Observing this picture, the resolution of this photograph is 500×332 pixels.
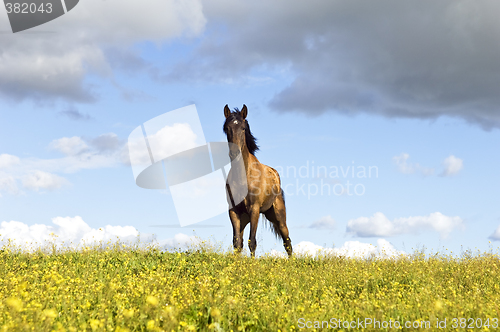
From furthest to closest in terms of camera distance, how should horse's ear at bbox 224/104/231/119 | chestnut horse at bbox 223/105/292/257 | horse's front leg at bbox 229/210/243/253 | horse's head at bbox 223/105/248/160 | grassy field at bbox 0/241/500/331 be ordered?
horse's ear at bbox 224/104/231/119 < horse's front leg at bbox 229/210/243/253 < chestnut horse at bbox 223/105/292/257 < horse's head at bbox 223/105/248/160 < grassy field at bbox 0/241/500/331

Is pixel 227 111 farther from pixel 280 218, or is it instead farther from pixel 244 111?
pixel 280 218

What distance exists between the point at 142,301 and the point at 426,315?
12.5 ft

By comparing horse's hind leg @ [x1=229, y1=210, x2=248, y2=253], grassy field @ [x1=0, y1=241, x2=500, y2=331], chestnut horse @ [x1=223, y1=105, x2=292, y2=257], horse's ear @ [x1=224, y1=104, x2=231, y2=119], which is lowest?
grassy field @ [x1=0, y1=241, x2=500, y2=331]

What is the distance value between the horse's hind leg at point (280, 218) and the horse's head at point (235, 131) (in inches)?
143

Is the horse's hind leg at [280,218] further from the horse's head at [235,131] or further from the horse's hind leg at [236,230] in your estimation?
the horse's head at [235,131]

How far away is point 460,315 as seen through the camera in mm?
4887

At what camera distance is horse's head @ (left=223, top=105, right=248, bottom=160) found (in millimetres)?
10992

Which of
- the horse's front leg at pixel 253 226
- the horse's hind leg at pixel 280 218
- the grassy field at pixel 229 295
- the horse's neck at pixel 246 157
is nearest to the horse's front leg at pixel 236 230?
the horse's front leg at pixel 253 226

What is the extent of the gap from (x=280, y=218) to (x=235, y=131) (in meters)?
4.60

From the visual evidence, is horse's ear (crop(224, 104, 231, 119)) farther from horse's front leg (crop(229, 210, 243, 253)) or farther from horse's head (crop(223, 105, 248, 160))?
horse's front leg (crop(229, 210, 243, 253))

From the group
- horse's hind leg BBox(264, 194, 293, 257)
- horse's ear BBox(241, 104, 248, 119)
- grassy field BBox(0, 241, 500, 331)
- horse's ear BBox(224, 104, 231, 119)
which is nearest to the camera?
grassy field BBox(0, 241, 500, 331)

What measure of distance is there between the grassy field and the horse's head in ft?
9.61

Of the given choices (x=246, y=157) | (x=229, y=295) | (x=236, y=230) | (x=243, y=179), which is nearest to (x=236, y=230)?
(x=236, y=230)

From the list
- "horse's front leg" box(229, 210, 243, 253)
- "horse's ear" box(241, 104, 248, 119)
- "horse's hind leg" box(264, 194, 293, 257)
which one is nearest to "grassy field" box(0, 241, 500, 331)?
"horse's front leg" box(229, 210, 243, 253)
